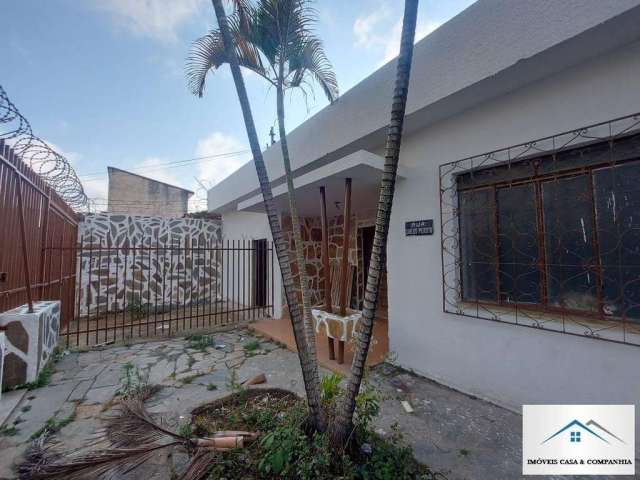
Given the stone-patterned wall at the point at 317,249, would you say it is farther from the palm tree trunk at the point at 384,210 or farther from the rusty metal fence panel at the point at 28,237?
the palm tree trunk at the point at 384,210

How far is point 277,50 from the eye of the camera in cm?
323

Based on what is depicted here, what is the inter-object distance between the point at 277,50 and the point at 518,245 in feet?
11.3

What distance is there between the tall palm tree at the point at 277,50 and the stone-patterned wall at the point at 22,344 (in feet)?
11.1

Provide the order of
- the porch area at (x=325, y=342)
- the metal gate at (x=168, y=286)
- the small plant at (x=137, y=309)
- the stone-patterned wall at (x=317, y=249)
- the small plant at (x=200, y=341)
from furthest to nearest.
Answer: the small plant at (x=137, y=309)
the metal gate at (x=168, y=286)
the stone-patterned wall at (x=317, y=249)
the small plant at (x=200, y=341)
the porch area at (x=325, y=342)

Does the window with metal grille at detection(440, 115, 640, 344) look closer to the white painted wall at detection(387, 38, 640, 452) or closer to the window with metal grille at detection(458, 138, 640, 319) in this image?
the window with metal grille at detection(458, 138, 640, 319)

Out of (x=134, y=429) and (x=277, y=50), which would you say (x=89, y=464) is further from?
(x=277, y=50)

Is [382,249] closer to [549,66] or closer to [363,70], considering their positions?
[549,66]

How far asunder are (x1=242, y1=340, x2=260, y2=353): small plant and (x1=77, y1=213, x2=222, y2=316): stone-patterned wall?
329cm

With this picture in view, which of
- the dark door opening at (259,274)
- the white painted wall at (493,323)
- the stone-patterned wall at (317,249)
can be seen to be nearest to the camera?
the white painted wall at (493,323)

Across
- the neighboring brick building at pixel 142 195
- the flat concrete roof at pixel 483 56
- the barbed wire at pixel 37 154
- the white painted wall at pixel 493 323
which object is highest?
the neighboring brick building at pixel 142 195

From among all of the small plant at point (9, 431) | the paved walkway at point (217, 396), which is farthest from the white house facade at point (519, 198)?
the small plant at point (9, 431)

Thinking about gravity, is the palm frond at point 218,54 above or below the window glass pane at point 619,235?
above

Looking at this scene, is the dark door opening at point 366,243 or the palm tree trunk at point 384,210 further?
the dark door opening at point 366,243

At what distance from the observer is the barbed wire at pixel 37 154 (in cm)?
290
